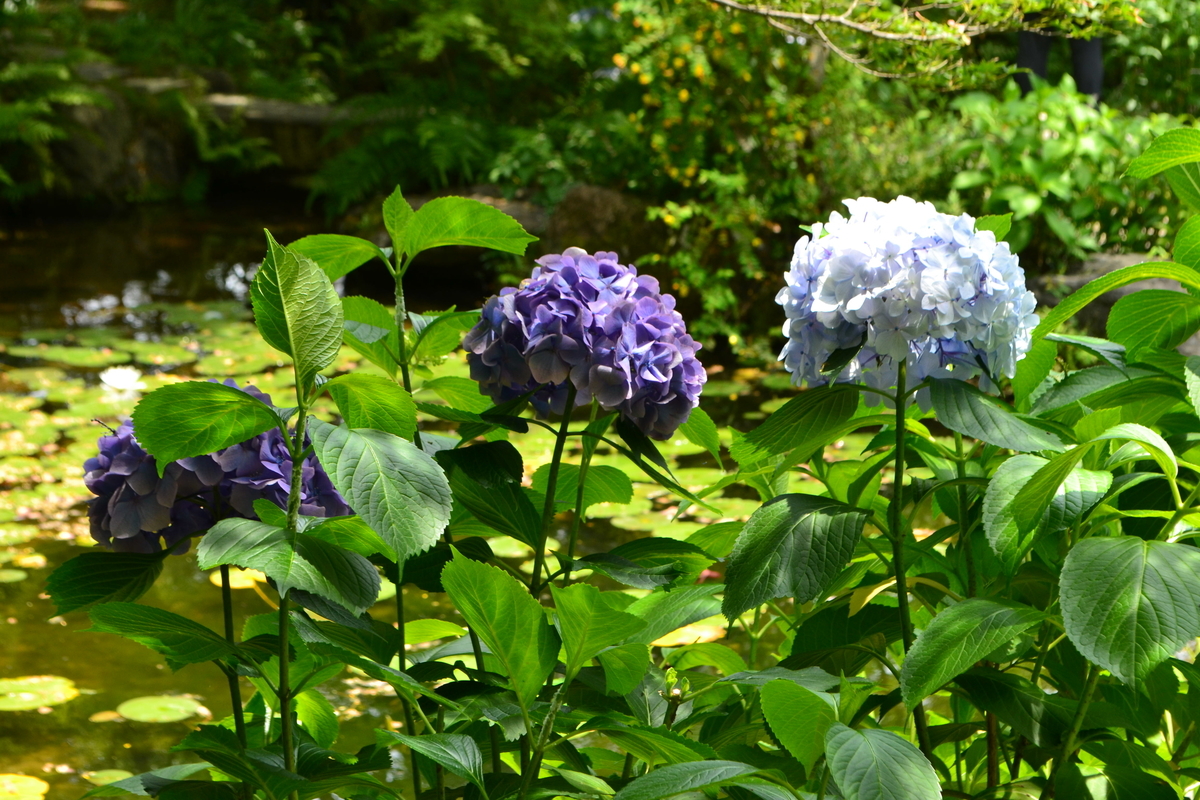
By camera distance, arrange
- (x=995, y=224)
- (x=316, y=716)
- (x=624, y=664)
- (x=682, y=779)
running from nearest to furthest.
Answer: (x=682, y=779), (x=624, y=664), (x=995, y=224), (x=316, y=716)

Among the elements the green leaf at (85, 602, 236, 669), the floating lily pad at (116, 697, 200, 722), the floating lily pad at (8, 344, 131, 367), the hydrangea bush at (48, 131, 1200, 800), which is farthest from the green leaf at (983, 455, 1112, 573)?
the floating lily pad at (8, 344, 131, 367)

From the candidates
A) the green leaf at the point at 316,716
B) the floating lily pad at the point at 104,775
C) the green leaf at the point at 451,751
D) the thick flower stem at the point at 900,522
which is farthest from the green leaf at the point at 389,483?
the floating lily pad at the point at 104,775

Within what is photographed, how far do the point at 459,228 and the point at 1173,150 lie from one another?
0.59 metres

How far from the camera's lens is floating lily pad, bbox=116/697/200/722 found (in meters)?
2.19

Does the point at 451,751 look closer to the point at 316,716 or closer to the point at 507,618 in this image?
the point at 507,618

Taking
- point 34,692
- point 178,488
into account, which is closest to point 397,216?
point 178,488

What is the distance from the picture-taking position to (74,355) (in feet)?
15.0

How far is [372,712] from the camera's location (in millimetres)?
2301

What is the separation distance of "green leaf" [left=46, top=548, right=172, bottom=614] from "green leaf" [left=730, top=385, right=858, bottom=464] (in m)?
0.47

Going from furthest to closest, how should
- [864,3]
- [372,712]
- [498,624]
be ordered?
[864,3] < [372,712] < [498,624]

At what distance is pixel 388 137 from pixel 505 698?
6.17 meters

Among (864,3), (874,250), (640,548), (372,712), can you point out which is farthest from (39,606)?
(864,3)

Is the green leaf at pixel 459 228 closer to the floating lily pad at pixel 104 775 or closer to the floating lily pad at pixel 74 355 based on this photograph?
the floating lily pad at pixel 104 775

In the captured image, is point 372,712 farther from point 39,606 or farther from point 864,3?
point 864,3
